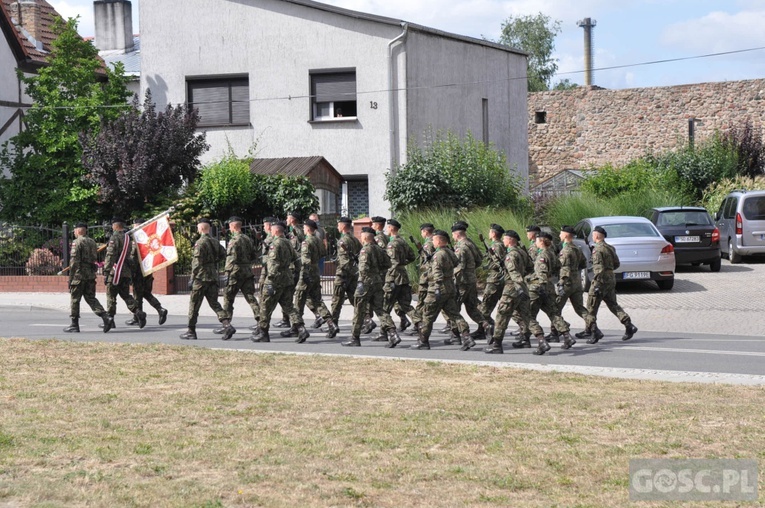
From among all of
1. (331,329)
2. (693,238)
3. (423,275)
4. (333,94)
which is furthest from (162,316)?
(333,94)

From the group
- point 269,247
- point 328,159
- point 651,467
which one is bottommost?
point 651,467

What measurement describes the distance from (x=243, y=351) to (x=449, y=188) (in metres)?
12.6

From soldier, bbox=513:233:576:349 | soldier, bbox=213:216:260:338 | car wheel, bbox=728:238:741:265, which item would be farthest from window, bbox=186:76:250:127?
soldier, bbox=513:233:576:349

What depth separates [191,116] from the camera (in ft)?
85.0

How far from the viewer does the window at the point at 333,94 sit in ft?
94.6

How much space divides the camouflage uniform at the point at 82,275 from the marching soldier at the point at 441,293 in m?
5.04

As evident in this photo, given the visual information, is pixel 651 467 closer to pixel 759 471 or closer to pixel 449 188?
pixel 759 471

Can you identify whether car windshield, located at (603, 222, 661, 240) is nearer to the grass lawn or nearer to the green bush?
the green bush

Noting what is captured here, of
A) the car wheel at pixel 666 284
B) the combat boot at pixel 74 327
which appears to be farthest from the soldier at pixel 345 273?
the car wheel at pixel 666 284

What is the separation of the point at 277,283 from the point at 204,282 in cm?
100

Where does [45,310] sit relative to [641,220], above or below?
below

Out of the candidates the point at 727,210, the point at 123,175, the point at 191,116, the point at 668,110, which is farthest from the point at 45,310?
the point at 668,110

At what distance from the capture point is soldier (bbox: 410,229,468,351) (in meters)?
13.5

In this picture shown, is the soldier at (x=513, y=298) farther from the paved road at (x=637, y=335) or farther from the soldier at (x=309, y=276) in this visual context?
the soldier at (x=309, y=276)
